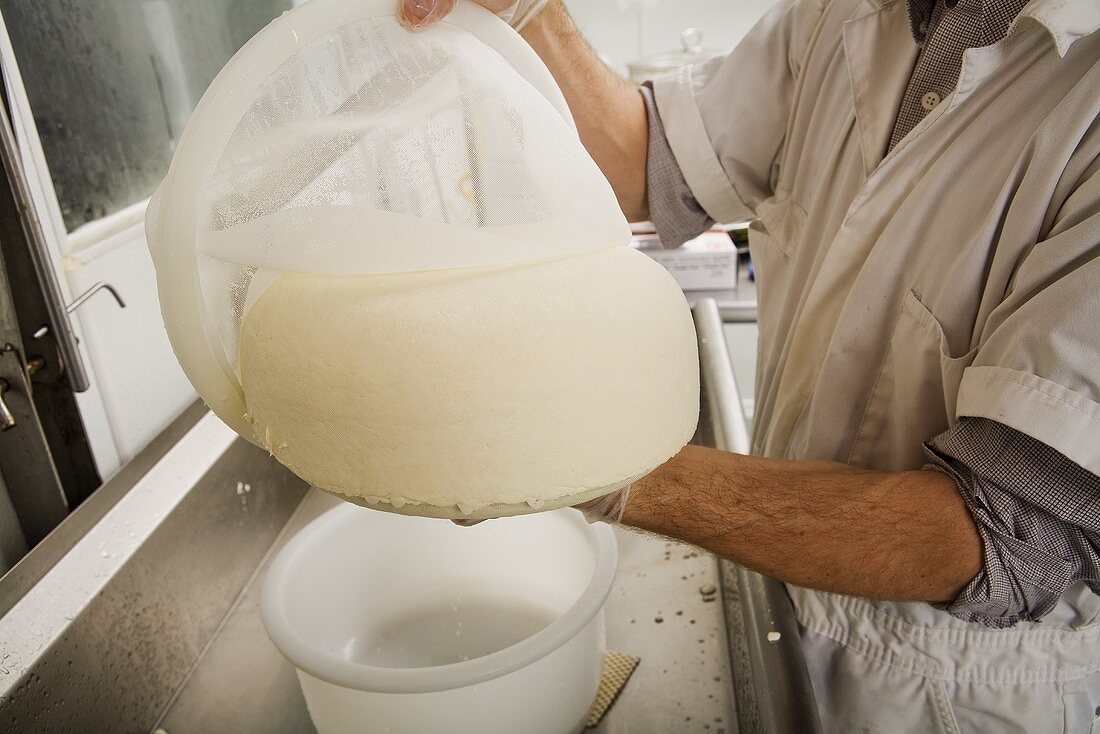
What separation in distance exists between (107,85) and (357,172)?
3.01 feet

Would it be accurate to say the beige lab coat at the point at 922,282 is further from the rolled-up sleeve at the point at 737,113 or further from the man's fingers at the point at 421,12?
the man's fingers at the point at 421,12

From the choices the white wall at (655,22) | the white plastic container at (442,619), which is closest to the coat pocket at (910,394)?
the white plastic container at (442,619)

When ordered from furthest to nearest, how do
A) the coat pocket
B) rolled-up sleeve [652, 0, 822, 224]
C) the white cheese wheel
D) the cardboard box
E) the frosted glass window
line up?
1. the cardboard box
2. rolled-up sleeve [652, 0, 822, 224]
3. the frosted glass window
4. the coat pocket
5. the white cheese wheel

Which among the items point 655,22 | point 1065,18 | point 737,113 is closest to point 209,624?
point 737,113

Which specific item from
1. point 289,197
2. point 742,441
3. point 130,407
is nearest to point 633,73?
point 742,441

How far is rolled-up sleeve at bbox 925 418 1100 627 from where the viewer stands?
753mm

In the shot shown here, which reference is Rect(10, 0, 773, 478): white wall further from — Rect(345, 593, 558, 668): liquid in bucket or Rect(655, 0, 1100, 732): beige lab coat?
Rect(655, 0, 1100, 732): beige lab coat

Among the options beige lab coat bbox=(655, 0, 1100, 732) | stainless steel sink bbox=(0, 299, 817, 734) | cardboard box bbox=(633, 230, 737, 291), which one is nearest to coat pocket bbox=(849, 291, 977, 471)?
beige lab coat bbox=(655, 0, 1100, 732)

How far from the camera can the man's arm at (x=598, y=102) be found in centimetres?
113

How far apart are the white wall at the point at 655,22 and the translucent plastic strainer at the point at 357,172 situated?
2.57 meters

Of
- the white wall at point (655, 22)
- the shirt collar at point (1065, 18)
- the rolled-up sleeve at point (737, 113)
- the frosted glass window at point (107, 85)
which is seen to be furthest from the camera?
the white wall at point (655, 22)

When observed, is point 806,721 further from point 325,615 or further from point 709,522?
point 325,615

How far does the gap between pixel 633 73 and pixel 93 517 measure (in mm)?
2045

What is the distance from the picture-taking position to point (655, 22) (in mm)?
3037
